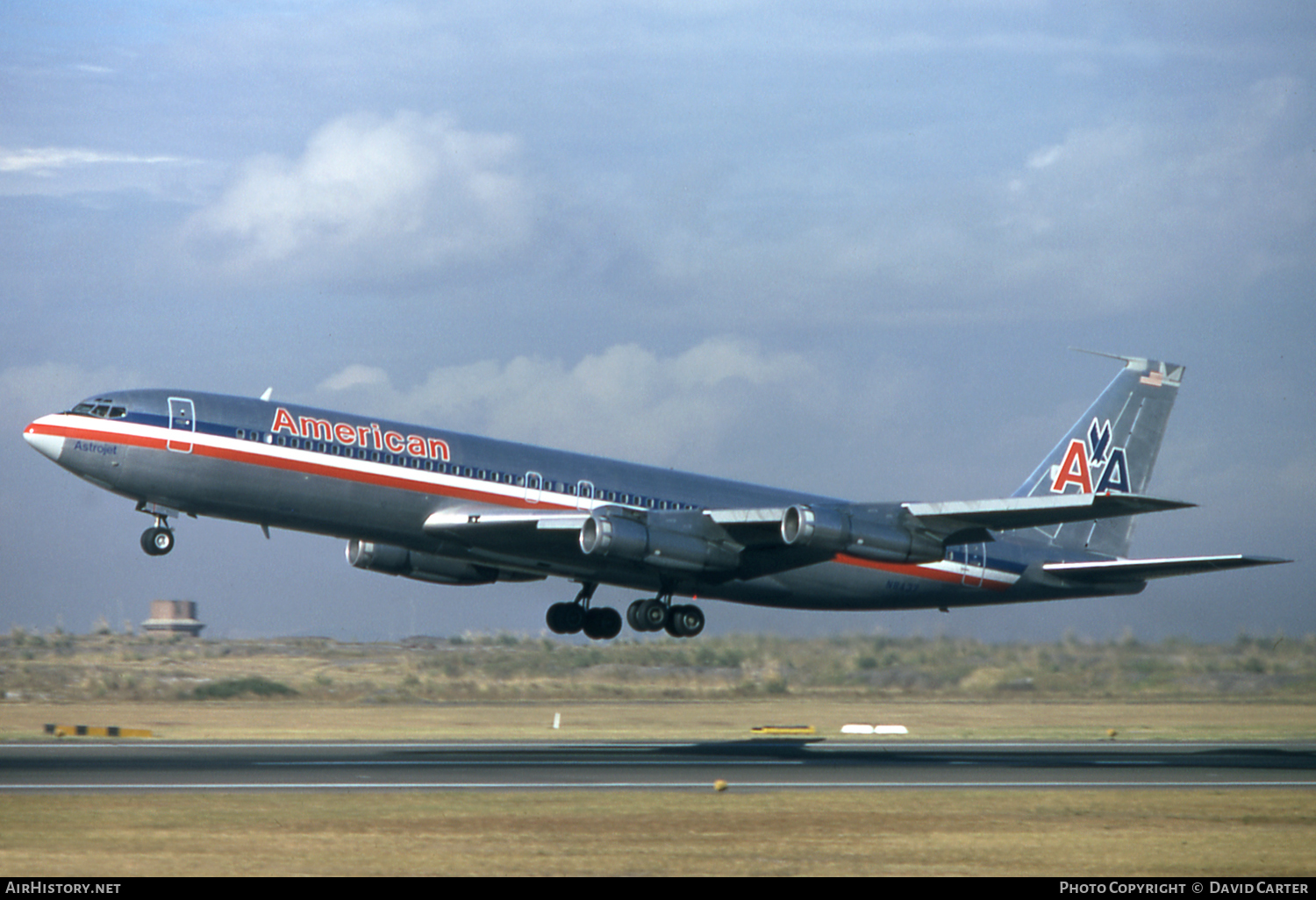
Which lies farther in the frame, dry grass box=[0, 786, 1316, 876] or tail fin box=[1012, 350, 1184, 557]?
tail fin box=[1012, 350, 1184, 557]

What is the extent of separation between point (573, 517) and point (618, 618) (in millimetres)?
9411

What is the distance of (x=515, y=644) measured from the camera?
233ft

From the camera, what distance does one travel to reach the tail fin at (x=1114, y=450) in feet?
159

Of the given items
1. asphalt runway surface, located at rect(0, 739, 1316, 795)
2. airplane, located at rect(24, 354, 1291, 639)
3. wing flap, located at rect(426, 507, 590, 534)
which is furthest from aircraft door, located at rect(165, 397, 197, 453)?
asphalt runway surface, located at rect(0, 739, 1316, 795)

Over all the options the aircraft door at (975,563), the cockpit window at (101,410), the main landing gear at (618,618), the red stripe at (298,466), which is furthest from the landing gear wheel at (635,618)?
the cockpit window at (101,410)

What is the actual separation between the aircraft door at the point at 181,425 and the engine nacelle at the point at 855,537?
1523 centimetres

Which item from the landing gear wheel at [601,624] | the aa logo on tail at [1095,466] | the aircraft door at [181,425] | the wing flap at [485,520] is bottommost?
the landing gear wheel at [601,624]

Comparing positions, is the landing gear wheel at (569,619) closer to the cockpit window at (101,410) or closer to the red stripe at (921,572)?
the red stripe at (921,572)

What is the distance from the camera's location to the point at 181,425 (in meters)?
34.4

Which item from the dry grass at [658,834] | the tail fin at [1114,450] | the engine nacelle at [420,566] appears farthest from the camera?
the tail fin at [1114,450]

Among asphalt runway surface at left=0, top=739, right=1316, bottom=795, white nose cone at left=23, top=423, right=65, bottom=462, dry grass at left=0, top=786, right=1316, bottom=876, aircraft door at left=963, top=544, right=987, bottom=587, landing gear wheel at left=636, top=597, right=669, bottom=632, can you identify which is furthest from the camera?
aircraft door at left=963, top=544, right=987, bottom=587

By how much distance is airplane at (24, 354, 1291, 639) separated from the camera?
113 ft

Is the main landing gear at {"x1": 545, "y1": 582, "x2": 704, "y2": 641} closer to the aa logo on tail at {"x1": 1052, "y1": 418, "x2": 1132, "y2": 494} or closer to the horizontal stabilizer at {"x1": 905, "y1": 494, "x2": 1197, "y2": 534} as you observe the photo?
the horizontal stabilizer at {"x1": 905, "y1": 494, "x2": 1197, "y2": 534}

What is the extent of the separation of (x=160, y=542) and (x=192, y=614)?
72.8 metres
